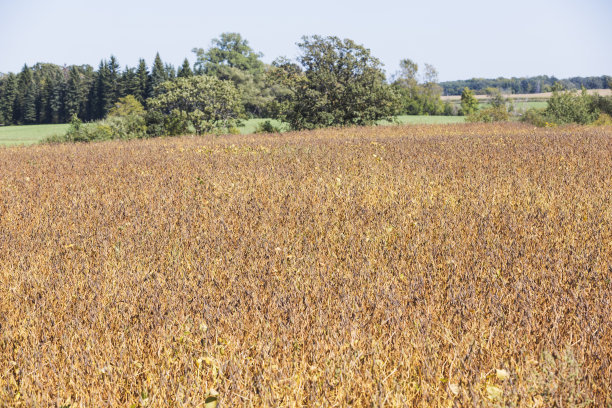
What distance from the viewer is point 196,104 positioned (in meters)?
24.4

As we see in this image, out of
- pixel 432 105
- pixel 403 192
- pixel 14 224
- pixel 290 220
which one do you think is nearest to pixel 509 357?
pixel 290 220

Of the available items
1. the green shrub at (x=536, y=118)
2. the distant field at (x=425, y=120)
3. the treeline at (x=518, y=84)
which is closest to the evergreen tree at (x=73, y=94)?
the distant field at (x=425, y=120)

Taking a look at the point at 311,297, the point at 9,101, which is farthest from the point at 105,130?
the point at 9,101

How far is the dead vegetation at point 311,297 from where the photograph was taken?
190cm

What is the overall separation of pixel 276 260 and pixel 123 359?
1.40 metres

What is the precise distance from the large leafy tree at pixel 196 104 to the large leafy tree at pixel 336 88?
3.03m

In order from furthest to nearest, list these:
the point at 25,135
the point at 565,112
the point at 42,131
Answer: the point at 42,131 → the point at 25,135 → the point at 565,112

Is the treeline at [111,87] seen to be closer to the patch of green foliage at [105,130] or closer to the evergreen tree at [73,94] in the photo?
the evergreen tree at [73,94]

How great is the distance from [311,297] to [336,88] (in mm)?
23145

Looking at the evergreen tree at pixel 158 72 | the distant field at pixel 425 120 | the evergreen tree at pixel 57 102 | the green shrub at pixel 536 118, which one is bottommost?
the green shrub at pixel 536 118

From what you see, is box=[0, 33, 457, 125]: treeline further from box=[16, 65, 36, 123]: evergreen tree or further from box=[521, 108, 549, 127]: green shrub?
box=[521, 108, 549, 127]: green shrub

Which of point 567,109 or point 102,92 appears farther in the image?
point 102,92

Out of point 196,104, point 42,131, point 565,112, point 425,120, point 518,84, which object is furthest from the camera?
point 518,84

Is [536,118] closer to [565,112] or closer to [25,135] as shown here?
[565,112]
